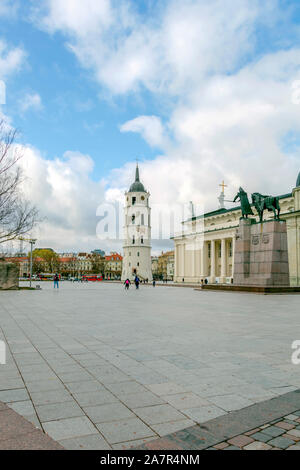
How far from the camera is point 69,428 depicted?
3.79 m

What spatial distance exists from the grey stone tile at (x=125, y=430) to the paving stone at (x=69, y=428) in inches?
5.3

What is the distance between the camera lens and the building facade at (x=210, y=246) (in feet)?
252

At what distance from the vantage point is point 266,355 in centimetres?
726

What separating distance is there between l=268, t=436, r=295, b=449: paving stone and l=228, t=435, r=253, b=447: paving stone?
0.20 metres

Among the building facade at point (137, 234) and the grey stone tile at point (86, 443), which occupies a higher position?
the building facade at point (137, 234)

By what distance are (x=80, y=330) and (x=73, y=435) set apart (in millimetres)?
6923

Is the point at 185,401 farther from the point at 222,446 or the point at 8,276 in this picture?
the point at 8,276

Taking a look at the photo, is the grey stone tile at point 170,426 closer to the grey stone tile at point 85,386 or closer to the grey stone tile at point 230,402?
the grey stone tile at point 230,402

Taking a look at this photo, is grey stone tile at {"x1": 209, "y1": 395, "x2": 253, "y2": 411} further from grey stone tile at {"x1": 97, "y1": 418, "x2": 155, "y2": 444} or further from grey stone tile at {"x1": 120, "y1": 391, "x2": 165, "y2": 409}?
grey stone tile at {"x1": 97, "y1": 418, "x2": 155, "y2": 444}

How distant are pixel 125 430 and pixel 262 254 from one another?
28159 millimetres

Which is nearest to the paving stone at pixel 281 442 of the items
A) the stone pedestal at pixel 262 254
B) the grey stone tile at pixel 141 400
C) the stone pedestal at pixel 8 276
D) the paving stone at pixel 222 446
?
the paving stone at pixel 222 446

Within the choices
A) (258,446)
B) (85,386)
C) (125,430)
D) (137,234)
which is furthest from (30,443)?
(137,234)

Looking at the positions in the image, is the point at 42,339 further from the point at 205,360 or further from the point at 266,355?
the point at 266,355

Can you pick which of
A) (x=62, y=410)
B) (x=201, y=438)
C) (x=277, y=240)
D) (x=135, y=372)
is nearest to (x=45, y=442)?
(x=62, y=410)
